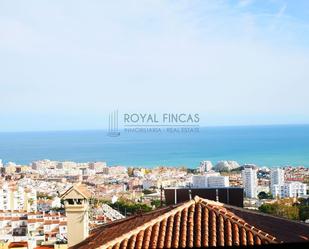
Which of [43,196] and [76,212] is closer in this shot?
[76,212]

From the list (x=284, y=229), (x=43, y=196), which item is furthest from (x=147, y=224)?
(x=43, y=196)

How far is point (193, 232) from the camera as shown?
2.13m

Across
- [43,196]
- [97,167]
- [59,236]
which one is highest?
[97,167]

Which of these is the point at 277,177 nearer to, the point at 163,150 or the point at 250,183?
the point at 250,183

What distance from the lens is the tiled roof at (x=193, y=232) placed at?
2045 mm

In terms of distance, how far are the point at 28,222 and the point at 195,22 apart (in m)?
13.2

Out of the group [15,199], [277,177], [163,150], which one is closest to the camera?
[15,199]

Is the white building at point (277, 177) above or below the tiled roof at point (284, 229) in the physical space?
above

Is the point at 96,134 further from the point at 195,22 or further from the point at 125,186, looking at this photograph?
the point at 195,22

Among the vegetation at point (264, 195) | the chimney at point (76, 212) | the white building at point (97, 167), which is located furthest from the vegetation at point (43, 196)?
the chimney at point (76, 212)

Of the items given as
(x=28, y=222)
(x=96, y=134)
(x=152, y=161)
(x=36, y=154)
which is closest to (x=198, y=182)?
(x=28, y=222)

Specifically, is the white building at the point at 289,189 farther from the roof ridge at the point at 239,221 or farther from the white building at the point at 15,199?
the roof ridge at the point at 239,221

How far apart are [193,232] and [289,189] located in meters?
17.8

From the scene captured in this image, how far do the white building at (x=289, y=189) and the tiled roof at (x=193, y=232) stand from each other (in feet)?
56.6
